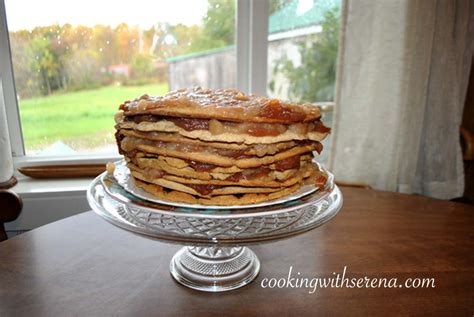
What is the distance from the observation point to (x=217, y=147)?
2.26ft

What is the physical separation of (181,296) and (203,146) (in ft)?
0.90

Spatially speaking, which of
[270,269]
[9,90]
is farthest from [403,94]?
[9,90]

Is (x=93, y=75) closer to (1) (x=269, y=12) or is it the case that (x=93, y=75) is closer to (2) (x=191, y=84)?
(2) (x=191, y=84)

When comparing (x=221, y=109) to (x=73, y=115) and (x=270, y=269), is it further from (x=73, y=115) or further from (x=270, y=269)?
(x=73, y=115)

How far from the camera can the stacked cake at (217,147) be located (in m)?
0.68

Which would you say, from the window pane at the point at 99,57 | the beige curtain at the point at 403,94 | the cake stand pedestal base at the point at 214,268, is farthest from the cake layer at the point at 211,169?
the window pane at the point at 99,57

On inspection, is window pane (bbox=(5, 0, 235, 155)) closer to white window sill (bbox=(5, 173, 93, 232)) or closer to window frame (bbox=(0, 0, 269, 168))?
window frame (bbox=(0, 0, 269, 168))

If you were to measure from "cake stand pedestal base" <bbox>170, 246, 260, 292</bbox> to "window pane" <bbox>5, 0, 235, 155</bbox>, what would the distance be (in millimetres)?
1117

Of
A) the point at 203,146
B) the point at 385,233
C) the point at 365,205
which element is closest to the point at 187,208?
the point at 203,146

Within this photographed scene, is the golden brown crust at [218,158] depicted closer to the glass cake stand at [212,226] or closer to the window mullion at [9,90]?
A: the glass cake stand at [212,226]

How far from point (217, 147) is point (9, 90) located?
1.35 meters

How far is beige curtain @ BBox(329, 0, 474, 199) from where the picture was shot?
1.47 meters

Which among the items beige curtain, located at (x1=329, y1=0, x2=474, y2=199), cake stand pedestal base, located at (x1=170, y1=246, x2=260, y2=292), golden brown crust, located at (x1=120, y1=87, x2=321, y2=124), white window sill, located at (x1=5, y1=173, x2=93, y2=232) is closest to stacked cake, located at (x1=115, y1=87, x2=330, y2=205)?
golden brown crust, located at (x1=120, y1=87, x2=321, y2=124)

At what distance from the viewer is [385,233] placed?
38.1 inches
